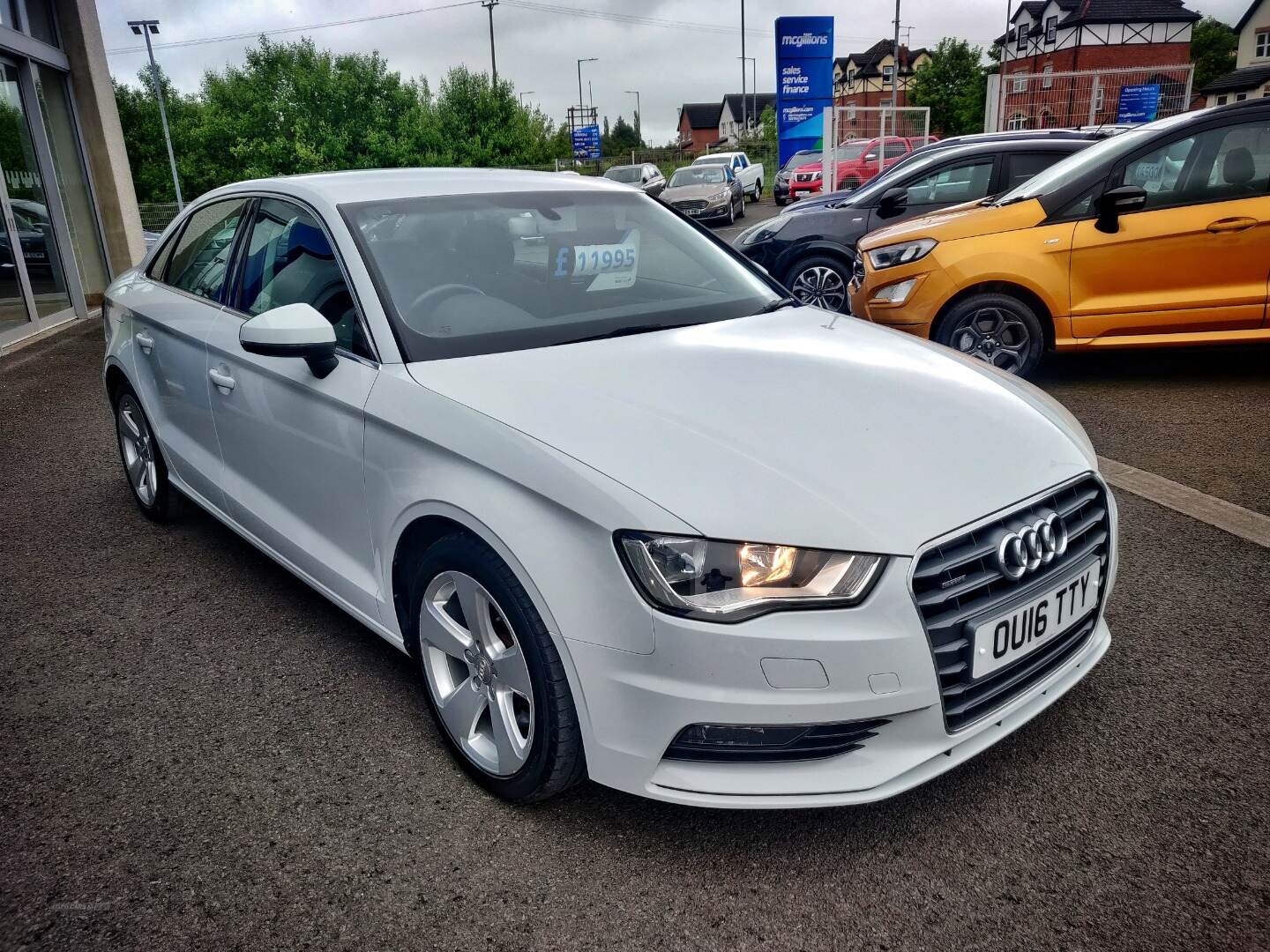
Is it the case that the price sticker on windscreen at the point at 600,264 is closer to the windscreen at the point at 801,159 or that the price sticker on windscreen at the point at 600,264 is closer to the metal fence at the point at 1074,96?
the metal fence at the point at 1074,96

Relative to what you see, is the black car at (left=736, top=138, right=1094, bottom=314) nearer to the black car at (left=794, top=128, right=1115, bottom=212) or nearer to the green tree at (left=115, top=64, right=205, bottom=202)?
the black car at (left=794, top=128, right=1115, bottom=212)

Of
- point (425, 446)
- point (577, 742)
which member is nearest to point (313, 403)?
point (425, 446)

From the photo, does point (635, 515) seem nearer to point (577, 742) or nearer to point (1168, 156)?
point (577, 742)

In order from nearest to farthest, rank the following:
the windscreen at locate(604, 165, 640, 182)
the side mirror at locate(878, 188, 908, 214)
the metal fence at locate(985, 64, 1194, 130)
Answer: the side mirror at locate(878, 188, 908, 214), the metal fence at locate(985, 64, 1194, 130), the windscreen at locate(604, 165, 640, 182)

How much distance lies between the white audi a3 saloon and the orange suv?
3.25 meters

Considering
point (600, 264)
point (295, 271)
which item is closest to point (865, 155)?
point (600, 264)

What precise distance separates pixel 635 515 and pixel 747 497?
24 cm

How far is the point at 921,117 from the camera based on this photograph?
18547 millimetres

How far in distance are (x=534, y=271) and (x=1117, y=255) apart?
4.27 m

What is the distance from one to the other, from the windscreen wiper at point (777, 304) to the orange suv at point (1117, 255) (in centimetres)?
281

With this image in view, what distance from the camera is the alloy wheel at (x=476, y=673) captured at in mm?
2285

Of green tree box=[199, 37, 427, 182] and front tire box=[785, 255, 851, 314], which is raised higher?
green tree box=[199, 37, 427, 182]

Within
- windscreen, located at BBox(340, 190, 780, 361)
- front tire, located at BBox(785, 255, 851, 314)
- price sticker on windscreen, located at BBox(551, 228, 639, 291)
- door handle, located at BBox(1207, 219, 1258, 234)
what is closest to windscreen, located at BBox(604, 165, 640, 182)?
front tire, located at BBox(785, 255, 851, 314)

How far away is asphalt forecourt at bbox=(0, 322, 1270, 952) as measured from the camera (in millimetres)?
2033
